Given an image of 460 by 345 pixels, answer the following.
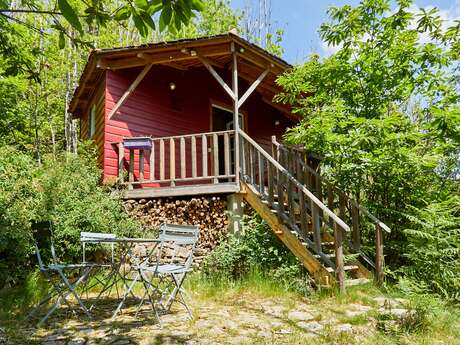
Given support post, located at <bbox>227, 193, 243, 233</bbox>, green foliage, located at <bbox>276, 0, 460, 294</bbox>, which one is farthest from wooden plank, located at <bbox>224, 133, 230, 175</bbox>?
green foliage, located at <bbox>276, 0, 460, 294</bbox>

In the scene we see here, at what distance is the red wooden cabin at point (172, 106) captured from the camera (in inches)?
269

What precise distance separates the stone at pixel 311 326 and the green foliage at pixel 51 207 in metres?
3.62

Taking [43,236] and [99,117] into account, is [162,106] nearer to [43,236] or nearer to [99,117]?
[99,117]

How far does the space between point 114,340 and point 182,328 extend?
66cm

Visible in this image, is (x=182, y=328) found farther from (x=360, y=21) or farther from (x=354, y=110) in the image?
(x=360, y=21)

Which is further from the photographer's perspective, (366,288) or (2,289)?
(2,289)

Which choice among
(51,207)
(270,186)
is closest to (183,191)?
(270,186)

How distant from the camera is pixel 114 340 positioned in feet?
11.0

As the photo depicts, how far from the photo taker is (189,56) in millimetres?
7168

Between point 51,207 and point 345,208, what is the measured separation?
483 cm

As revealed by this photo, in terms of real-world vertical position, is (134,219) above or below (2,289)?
above

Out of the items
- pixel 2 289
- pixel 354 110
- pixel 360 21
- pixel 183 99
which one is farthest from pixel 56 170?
pixel 360 21

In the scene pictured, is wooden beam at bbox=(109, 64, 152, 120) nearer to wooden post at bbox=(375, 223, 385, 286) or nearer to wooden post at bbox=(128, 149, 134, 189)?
wooden post at bbox=(128, 149, 134, 189)

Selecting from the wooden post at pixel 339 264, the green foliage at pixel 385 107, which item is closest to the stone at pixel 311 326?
the wooden post at pixel 339 264
